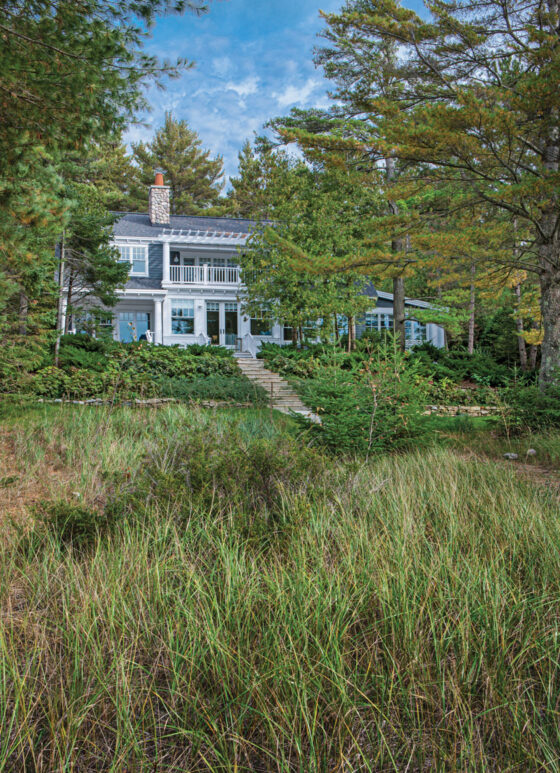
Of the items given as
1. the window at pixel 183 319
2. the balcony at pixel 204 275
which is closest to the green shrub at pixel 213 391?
the window at pixel 183 319

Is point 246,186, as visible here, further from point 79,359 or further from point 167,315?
point 79,359

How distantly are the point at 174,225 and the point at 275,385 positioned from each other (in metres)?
14.2

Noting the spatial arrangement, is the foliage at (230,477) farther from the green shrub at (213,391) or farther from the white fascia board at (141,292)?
the white fascia board at (141,292)

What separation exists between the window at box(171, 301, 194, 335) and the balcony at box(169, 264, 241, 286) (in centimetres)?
107

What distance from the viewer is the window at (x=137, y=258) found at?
22.9 m

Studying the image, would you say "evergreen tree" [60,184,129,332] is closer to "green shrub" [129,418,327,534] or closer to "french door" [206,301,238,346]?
"french door" [206,301,238,346]

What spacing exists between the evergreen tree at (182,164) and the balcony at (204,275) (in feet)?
47.3

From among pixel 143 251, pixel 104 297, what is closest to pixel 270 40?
pixel 104 297

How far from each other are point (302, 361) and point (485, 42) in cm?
977

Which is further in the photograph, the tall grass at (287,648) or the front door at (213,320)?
the front door at (213,320)

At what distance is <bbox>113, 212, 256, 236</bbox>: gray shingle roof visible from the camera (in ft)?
76.9

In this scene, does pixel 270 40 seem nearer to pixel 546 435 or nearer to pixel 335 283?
pixel 335 283

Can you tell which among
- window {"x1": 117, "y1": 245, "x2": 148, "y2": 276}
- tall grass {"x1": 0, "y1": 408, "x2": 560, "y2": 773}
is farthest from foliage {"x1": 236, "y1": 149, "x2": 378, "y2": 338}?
tall grass {"x1": 0, "y1": 408, "x2": 560, "y2": 773}

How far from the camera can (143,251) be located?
23.3 metres
